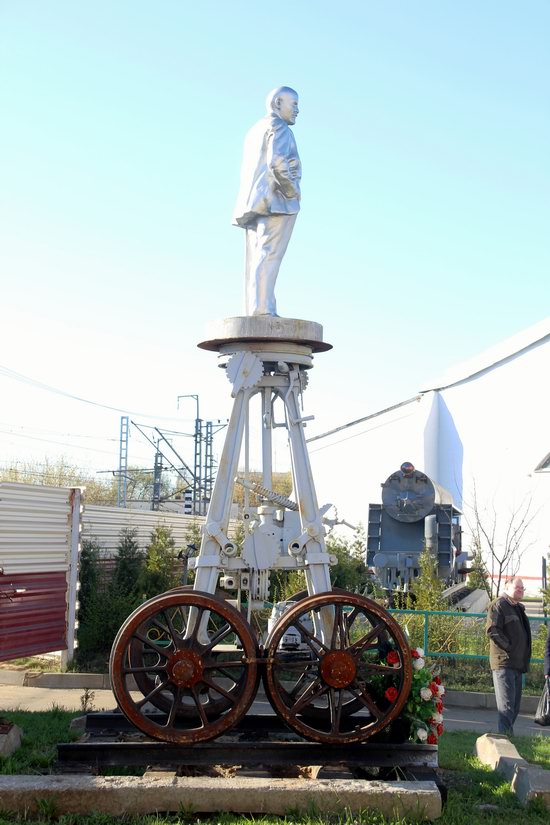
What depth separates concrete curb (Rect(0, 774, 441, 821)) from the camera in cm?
608

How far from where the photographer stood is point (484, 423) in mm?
33094

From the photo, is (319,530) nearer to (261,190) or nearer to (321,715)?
(321,715)

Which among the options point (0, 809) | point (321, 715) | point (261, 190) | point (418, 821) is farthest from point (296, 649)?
point (261, 190)

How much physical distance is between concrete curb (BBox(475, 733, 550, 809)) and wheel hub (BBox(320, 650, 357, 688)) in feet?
4.30

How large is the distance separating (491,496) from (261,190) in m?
24.9

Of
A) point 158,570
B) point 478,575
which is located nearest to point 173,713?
point 158,570

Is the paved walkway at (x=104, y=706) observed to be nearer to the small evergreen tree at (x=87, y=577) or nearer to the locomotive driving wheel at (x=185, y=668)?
the small evergreen tree at (x=87, y=577)

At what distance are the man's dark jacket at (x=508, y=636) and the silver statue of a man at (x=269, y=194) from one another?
3.81 meters

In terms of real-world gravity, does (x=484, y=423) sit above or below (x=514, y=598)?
above

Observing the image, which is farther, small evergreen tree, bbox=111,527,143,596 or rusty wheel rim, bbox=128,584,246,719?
small evergreen tree, bbox=111,527,143,596

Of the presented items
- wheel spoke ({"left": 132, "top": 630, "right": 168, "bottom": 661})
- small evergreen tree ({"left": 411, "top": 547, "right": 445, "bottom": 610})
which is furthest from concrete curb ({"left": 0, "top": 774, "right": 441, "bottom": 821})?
small evergreen tree ({"left": 411, "top": 547, "right": 445, "bottom": 610})

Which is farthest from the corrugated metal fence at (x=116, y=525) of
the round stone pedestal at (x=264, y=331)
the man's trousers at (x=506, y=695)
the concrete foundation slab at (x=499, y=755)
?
the concrete foundation slab at (x=499, y=755)

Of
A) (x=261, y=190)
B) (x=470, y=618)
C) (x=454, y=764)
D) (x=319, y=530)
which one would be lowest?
(x=454, y=764)

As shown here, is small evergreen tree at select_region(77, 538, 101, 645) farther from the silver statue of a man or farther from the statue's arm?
the statue's arm
